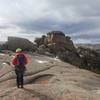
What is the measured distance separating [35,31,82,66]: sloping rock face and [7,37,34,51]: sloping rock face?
127 inches

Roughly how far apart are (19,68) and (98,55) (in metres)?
49.3

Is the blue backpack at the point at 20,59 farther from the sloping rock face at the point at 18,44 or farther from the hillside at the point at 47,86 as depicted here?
the sloping rock face at the point at 18,44

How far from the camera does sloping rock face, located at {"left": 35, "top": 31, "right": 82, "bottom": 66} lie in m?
56.9

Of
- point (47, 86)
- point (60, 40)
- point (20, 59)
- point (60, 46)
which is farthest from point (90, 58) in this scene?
point (47, 86)

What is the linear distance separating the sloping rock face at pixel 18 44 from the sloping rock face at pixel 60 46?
3.23 metres

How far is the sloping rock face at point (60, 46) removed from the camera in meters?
56.9

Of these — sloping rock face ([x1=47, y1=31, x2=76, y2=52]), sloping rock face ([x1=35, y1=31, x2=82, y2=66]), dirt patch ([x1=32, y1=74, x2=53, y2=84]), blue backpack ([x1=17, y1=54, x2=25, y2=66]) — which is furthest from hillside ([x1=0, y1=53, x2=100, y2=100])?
sloping rock face ([x1=47, y1=31, x2=76, y2=52])

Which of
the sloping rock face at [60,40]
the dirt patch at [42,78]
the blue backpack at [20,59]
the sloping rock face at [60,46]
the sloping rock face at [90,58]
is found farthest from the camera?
the sloping rock face at [60,40]

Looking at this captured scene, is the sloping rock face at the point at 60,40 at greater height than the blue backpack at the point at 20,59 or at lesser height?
lesser

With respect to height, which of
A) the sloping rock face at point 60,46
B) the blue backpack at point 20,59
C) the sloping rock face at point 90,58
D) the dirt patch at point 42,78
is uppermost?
the blue backpack at point 20,59

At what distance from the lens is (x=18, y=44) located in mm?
49469

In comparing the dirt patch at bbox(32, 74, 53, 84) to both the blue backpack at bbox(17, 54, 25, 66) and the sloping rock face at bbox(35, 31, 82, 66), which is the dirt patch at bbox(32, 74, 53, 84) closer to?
the blue backpack at bbox(17, 54, 25, 66)

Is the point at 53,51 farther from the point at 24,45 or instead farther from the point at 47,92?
the point at 47,92

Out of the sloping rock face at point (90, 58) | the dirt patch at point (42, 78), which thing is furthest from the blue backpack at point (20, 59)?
the sloping rock face at point (90, 58)
